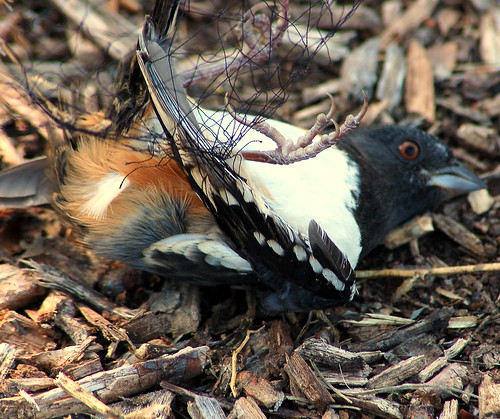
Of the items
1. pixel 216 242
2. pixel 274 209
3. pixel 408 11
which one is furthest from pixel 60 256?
pixel 408 11

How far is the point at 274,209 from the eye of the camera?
234 cm

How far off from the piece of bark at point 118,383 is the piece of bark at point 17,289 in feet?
1.80

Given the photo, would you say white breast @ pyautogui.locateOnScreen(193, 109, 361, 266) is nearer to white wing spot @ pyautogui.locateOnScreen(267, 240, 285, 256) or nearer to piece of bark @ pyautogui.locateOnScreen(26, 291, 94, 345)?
white wing spot @ pyautogui.locateOnScreen(267, 240, 285, 256)

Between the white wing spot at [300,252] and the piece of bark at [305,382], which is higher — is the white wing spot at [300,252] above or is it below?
above

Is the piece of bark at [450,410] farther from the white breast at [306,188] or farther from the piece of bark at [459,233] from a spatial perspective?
the piece of bark at [459,233]

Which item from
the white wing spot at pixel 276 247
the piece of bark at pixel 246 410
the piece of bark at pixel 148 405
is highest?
the white wing spot at pixel 276 247

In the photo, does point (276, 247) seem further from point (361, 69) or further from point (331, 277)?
point (361, 69)

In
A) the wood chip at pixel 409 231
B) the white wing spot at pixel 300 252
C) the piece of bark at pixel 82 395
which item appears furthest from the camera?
the wood chip at pixel 409 231

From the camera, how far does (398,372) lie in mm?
2213

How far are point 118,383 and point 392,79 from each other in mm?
2599

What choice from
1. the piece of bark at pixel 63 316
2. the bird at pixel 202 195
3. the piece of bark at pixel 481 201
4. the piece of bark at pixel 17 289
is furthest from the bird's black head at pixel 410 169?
the piece of bark at pixel 17 289

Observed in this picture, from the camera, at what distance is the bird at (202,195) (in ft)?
6.85

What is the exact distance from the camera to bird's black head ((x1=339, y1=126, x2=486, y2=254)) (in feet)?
9.70

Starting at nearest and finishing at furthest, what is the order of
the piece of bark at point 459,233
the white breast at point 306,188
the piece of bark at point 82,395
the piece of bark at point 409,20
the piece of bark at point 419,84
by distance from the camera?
the piece of bark at point 82,395
the white breast at point 306,188
the piece of bark at point 459,233
the piece of bark at point 419,84
the piece of bark at point 409,20
